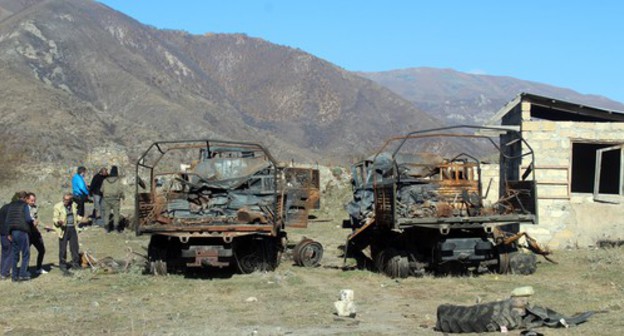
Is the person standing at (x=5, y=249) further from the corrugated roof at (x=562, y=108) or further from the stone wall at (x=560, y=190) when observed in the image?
the corrugated roof at (x=562, y=108)

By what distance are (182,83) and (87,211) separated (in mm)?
65457

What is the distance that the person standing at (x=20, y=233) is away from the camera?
12586mm

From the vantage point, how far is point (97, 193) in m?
20.4

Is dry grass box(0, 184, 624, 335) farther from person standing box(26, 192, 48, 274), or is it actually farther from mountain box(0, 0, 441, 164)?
mountain box(0, 0, 441, 164)

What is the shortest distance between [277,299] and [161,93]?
209 feet

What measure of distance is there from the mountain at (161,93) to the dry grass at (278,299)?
97.4ft

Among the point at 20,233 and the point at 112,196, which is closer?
the point at 20,233

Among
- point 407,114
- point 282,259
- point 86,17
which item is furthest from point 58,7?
point 282,259

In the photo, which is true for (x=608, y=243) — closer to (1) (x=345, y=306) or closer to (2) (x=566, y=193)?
(2) (x=566, y=193)

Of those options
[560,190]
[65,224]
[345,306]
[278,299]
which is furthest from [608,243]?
[65,224]

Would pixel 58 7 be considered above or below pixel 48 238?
above

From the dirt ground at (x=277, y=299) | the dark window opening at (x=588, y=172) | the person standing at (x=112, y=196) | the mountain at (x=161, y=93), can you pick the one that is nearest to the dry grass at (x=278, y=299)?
the dirt ground at (x=277, y=299)

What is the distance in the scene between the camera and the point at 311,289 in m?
11.7

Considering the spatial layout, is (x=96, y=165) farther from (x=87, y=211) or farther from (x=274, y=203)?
(x=274, y=203)
